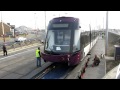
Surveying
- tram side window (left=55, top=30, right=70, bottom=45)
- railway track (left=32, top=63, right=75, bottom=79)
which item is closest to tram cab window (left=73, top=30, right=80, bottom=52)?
tram side window (left=55, top=30, right=70, bottom=45)

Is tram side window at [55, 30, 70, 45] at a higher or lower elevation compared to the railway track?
higher

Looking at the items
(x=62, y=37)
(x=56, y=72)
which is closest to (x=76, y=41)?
(x=62, y=37)

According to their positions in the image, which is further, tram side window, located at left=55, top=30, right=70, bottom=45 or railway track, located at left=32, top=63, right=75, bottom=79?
tram side window, located at left=55, top=30, right=70, bottom=45

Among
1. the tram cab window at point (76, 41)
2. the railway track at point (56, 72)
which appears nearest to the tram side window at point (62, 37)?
the tram cab window at point (76, 41)

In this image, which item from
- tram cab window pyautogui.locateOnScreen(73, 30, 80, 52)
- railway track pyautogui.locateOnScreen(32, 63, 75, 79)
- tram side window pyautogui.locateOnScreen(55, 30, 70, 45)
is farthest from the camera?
tram side window pyautogui.locateOnScreen(55, 30, 70, 45)

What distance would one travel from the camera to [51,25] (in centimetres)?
1327

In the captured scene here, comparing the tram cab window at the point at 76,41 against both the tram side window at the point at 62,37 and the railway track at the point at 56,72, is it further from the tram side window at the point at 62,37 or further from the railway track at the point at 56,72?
the railway track at the point at 56,72

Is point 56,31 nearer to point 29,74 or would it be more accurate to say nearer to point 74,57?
point 74,57

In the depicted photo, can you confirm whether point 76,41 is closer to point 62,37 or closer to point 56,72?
point 62,37

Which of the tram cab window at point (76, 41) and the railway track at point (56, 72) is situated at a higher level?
the tram cab window at point (76, 41)

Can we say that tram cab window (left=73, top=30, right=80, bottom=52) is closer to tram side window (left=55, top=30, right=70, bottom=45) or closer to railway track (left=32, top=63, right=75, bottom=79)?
tram side window (left=55, top=30, right=70, bottom=45)
